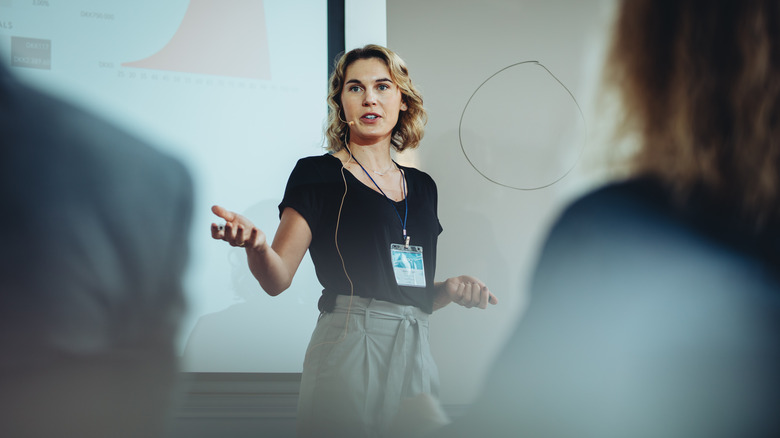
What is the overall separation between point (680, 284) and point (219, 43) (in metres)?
1.37

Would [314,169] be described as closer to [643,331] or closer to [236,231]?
[236,231]

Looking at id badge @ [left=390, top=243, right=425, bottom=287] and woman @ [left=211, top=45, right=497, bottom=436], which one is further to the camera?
id badge @ [left=390, top=243, right=425, bottom=287]

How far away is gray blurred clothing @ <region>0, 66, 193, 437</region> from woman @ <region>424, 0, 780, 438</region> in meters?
0.44

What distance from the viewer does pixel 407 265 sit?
1297mm

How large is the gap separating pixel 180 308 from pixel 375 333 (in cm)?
47

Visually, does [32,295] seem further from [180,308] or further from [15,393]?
[180,308]

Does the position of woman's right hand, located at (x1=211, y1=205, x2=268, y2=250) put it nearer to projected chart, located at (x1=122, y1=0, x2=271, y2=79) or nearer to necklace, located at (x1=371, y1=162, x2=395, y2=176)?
necklace, located at (x1=371, y1=162, x2=395, y2=176)

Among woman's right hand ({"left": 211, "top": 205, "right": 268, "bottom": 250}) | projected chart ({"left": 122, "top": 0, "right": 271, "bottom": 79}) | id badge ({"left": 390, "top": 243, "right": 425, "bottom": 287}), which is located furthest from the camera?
projected chart ({"left": 122, "top": 0, "right": 271, "bottom": 79})

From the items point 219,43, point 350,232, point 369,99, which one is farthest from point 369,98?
point 219,43

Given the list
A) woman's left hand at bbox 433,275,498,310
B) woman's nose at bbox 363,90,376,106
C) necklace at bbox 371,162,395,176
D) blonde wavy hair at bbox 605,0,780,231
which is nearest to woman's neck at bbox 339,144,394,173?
necklace at bbox 371,162,395,176

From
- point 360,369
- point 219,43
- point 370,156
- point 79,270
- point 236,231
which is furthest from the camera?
point 219,43

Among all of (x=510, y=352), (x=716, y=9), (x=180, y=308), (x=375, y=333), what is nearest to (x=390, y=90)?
(x=375, y=333)

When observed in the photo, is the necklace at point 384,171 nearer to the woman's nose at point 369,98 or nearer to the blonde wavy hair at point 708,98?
the woman's nose at point 369,98

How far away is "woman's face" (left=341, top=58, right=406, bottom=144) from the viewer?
1.38 m
